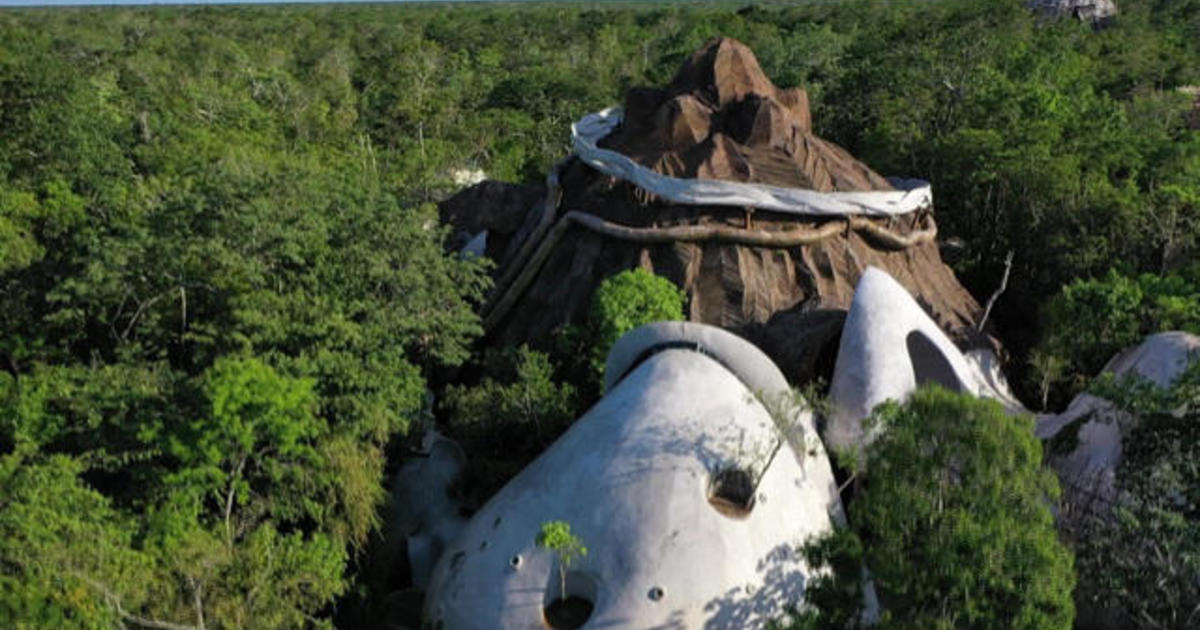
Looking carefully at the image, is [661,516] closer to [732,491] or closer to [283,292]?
[732,491]

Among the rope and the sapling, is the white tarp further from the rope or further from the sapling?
the sapling

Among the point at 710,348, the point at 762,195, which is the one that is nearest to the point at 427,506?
the point at 710,348

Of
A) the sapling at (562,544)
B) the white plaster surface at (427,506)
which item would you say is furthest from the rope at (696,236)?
the sapling at (562,544)

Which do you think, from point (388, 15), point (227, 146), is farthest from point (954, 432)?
point (388, 15)

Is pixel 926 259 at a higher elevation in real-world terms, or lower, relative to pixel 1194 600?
lower

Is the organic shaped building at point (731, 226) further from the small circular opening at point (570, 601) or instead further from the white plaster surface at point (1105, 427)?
the small circular opening at point (570, 601)

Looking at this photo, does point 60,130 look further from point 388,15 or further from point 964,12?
point 388,15
